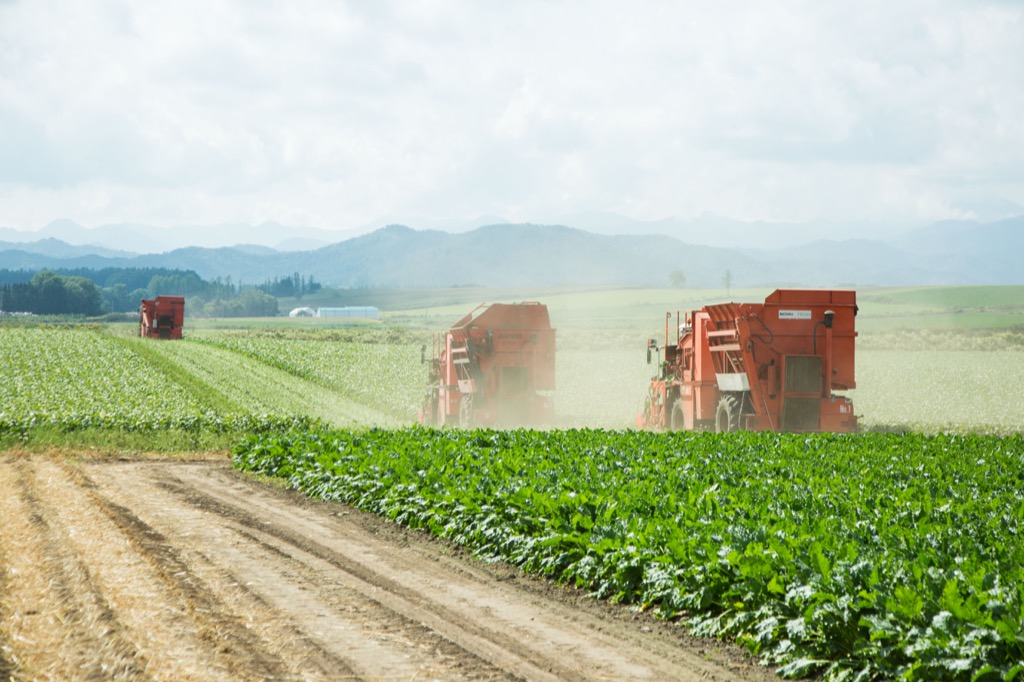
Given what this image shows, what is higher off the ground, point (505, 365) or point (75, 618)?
point (505, 365)

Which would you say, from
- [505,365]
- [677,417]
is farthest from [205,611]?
[505,365]

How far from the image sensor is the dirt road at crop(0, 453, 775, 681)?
25.0 ft

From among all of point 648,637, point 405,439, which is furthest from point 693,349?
point 648,637

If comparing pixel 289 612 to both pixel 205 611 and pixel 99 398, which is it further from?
pixel 99 398

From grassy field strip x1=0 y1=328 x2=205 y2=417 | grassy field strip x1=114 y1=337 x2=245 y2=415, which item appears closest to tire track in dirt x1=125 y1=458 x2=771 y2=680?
grassy field strip x1=0 y1=328 x2=205 y2=417

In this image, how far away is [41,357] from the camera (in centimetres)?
4262

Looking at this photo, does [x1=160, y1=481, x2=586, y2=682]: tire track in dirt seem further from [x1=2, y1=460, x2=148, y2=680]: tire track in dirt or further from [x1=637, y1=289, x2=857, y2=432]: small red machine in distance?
[x1=637, y1=289, x2=857, y2=432]: small red machine in distance

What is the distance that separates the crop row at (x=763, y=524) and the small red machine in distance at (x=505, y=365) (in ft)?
27.9

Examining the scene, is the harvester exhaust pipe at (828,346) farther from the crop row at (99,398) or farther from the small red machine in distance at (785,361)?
the crop row at (99,398)

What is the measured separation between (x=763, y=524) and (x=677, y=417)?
50.2ft

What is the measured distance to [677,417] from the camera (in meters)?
24.8

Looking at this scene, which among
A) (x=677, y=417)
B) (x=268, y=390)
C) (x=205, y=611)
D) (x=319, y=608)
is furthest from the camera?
(x=268, y=390)

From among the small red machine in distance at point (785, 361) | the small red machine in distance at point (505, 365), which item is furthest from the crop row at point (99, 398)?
the small red machine in distance at point (785, 361)

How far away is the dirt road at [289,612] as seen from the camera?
762 cm
